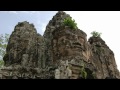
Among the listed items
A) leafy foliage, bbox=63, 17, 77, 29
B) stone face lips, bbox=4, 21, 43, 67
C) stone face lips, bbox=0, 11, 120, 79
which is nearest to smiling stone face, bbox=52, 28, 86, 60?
stone face lips, bbox=0, 11, 120, 79

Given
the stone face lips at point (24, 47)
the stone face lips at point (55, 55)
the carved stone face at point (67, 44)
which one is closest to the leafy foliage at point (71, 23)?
the stone face lips at point (55, 55)

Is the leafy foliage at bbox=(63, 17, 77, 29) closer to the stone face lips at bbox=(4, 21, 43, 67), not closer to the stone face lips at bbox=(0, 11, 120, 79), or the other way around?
the stone face lips at bbox=(0, 11, 120, 79)

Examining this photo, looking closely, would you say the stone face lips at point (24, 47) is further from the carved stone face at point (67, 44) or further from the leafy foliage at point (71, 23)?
the leafy foliage at point (71, 23)

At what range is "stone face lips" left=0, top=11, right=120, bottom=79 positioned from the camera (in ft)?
48.2

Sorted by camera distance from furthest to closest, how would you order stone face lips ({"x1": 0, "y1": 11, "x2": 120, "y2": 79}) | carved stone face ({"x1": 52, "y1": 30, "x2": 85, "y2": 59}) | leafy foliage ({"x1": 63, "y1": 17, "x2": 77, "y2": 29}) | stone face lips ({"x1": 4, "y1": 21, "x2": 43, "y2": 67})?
leafy foliage ({"x1": 63, "y1": 17, "x2": 77, "y2": 29}), stone face lips ({"x1": 4, "y1": 21, "x2": 43, "y2": 67}), carved stone face ({"x1": 52, "y1": 30, "x2": 85, "y2": 59}), stone face lips ({"x1": 0, "y1": 11, "x2": 120, "y2": 79})

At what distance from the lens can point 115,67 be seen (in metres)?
23.0

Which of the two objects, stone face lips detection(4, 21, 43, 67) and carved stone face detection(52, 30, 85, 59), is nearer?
carved stone face detection(52, 30, 85, 59)

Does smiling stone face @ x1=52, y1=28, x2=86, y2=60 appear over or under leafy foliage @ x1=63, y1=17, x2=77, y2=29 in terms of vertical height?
under

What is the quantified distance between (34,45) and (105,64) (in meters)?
8.25

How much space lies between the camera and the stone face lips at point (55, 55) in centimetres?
1468

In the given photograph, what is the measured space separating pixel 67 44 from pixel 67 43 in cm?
9
